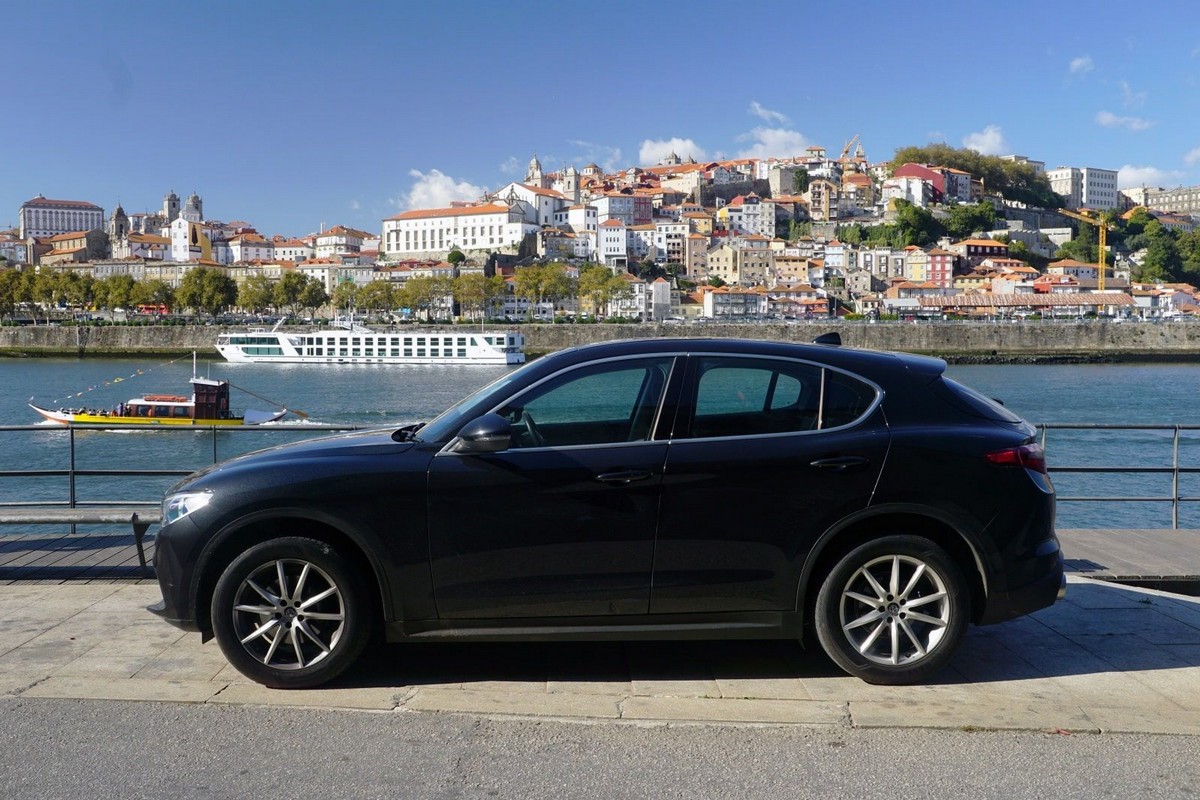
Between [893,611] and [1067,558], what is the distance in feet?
9.64

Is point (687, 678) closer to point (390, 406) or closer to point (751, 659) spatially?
point (751, 659)

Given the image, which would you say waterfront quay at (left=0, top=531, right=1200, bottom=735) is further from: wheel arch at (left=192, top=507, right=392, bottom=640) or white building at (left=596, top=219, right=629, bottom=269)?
white building at (left=596, top=219, right=629, bottom=269)

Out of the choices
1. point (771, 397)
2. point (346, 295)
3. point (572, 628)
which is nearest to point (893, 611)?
point (771, 397)

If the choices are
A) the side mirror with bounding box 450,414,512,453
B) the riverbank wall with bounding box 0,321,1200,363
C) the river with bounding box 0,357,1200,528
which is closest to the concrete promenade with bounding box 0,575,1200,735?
the side mirror with bounding box 450,414,512,453

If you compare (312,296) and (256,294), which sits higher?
(256,294)

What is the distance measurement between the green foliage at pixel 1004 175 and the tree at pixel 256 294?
122m

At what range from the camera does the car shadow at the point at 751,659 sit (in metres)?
4.56

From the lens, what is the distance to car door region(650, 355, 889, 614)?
4297 millimetres

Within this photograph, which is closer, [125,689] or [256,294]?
[125,689]

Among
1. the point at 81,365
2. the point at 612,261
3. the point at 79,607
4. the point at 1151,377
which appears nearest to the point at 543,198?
the point at 612,261

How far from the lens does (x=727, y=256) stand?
16012 cm

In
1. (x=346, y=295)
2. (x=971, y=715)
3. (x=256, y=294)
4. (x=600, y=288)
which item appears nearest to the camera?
(x=971, y=715)

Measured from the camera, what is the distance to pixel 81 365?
8112cm

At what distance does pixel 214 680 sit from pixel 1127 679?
3.81 meters
